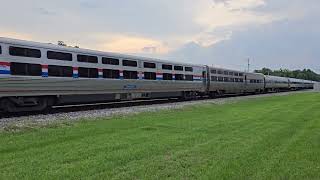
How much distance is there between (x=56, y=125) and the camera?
16.1 m

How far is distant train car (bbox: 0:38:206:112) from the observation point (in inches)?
819

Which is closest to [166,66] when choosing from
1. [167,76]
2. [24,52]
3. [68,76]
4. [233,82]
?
[167,76]

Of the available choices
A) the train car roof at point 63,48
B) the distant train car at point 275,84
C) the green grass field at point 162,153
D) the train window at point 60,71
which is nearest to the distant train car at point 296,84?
the distant train car at point 275,84

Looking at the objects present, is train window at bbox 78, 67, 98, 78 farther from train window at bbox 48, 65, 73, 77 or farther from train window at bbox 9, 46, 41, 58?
train window at bbox 9, 46, 41, 58

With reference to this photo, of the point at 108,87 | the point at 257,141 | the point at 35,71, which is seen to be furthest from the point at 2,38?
the point at 257,141

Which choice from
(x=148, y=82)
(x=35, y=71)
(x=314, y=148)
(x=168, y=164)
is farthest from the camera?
(x=148, y=82)

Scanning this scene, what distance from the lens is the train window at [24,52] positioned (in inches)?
812

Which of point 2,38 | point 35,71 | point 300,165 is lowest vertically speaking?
point 300,165

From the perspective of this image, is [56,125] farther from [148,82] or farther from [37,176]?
[148,82]

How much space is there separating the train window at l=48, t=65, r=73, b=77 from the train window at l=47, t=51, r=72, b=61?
19.3 inches

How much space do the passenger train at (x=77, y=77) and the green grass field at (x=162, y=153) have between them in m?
7.01

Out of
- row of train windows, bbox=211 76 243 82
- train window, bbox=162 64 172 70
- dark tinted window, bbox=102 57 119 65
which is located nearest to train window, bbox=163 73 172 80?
train window, bbox=162 64 172 70

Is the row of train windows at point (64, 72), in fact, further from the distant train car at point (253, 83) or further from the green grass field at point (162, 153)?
the distant train car at point (253, 83)

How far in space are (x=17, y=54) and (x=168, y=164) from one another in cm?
A: 1456
